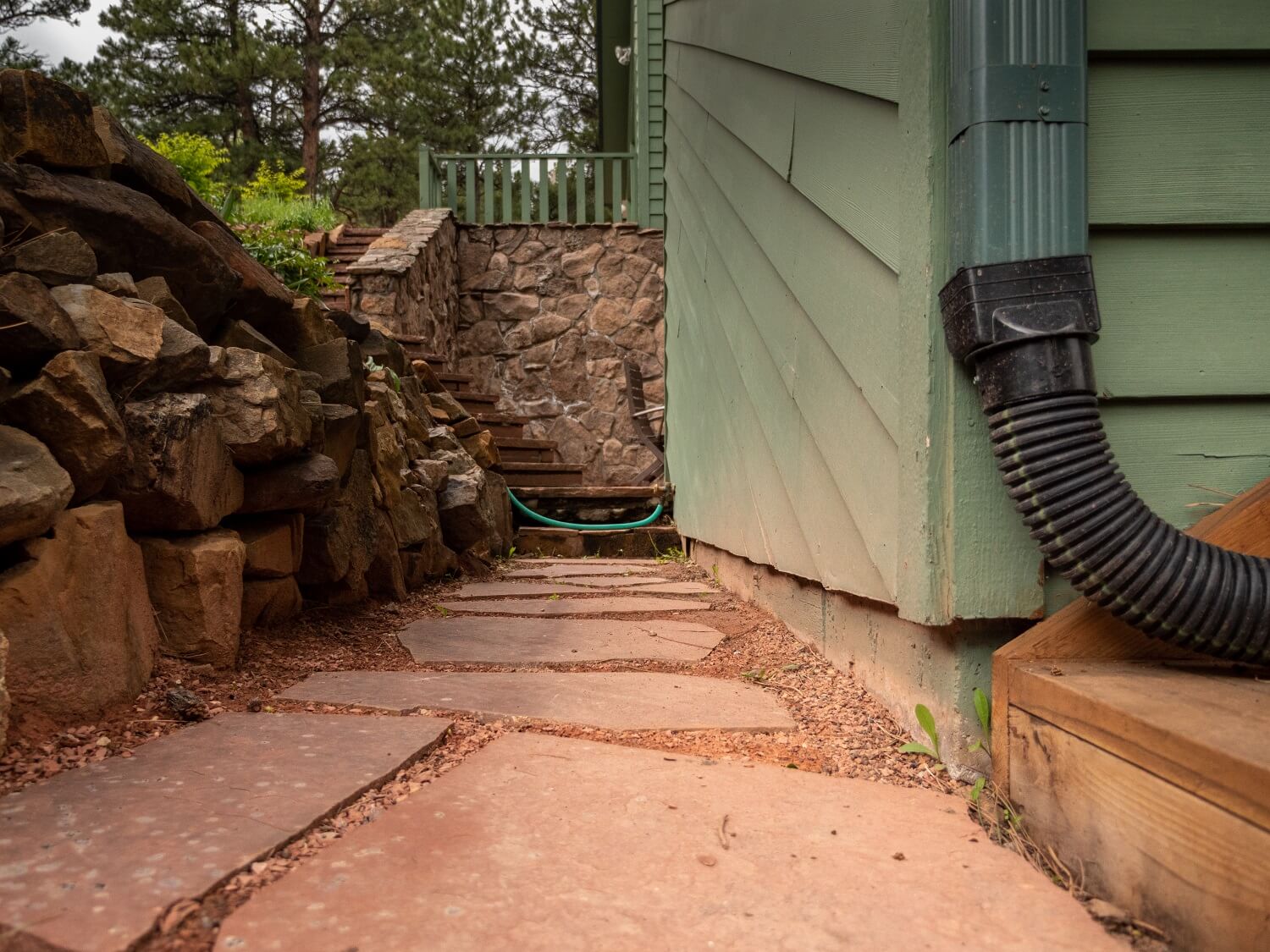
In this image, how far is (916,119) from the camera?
1289 millimetres

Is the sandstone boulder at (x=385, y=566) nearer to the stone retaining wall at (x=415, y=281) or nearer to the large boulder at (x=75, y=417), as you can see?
the large boulder at (x=75, y=417)

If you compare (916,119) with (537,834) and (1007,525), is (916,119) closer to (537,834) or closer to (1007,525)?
(1007,525)

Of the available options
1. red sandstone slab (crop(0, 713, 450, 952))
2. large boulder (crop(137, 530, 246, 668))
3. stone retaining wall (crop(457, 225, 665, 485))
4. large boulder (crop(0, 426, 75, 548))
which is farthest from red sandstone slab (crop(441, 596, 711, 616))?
stone retaining wall (crop(457, 225, 665, 485))

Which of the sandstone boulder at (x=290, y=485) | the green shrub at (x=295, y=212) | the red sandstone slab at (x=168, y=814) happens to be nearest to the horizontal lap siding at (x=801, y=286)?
the red sandstone slab at (x=168, y=814)

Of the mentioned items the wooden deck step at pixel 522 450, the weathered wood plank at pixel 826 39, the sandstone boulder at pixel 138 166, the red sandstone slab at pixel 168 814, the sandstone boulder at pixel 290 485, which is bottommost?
the red sandstone slab at pixel 168 814

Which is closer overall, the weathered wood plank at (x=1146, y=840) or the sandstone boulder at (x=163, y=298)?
the weathered wood plank at (x=1146, y=840)

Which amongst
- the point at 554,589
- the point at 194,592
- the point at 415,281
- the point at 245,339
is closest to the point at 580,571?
the point at 554,589

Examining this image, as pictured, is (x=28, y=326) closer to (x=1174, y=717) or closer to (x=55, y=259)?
(x=55, y=259)

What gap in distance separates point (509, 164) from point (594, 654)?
278 inches

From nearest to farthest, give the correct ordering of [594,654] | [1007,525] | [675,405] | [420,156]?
[1007,525] → [594,654] → [675,405] → [420,156]

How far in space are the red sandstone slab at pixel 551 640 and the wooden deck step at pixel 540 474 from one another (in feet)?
9.87

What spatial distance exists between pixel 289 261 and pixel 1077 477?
455 centimetres

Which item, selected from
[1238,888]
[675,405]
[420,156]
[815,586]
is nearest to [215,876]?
[1238,888]

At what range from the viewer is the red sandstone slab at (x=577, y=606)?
107 inches
